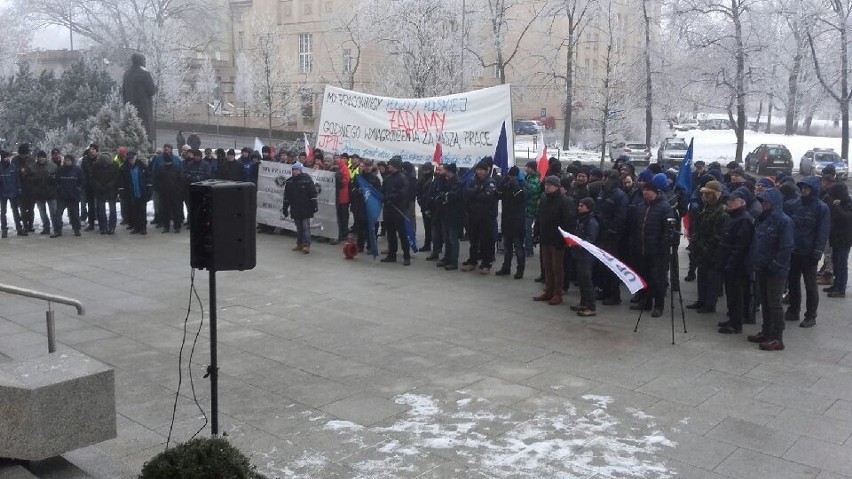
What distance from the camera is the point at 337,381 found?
26.4 ft

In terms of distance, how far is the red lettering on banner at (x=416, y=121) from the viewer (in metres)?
15.3

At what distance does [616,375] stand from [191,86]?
6238 cm

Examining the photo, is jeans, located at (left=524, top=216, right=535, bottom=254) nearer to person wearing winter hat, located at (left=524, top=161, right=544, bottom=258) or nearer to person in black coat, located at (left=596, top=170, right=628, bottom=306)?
person wearing winter hat, located at (left=524, top=161, right=544, bottom=258)

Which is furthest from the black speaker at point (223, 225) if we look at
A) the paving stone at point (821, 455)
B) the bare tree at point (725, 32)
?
the bare tree at point (725, 32)

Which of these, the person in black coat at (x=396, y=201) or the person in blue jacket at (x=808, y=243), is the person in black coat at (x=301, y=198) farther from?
the person in blue jacket at (x=808, y=243)

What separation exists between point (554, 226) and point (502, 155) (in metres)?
3.02

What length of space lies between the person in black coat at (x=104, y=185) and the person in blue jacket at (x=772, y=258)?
41.8 feet

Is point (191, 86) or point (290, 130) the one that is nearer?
point (290, 130)

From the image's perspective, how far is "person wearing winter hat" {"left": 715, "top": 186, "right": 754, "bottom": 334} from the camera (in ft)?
31.5

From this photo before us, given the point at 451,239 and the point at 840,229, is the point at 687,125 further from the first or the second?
the point at 840,229

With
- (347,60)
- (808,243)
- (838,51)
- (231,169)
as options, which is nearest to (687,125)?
(347,60)

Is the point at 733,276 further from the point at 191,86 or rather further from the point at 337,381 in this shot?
the point at 191,86

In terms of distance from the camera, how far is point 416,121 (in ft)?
51.5

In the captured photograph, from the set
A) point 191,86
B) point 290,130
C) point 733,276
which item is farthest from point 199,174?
point 191,86
